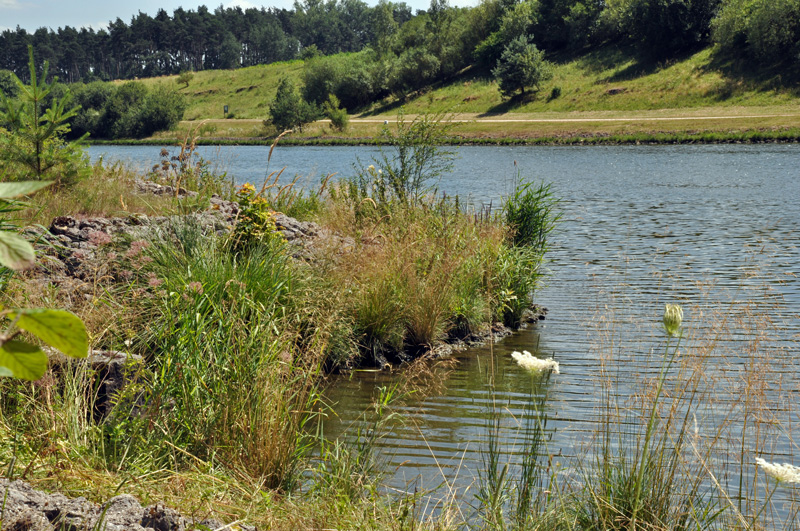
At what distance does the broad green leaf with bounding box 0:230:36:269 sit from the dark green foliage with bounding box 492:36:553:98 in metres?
62.8

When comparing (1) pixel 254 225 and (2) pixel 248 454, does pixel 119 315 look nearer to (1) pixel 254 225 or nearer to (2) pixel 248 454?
(2) pixel 248 454

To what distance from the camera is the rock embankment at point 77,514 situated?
8.26 feet

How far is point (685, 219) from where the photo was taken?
18.6 meters

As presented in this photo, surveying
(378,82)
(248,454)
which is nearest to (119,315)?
(248,454)

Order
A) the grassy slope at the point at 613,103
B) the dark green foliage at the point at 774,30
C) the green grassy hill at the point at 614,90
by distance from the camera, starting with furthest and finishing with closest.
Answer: the dark green foliage at the point at 774,30
the green grassy hill at the point at 614,90
the grassy slope at the point at 613,103

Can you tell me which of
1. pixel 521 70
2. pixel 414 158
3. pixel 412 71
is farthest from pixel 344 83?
pixel 414 158

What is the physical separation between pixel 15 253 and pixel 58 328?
0.09m

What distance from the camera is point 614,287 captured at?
637 centimetres

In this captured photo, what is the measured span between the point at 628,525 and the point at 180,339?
2.83 meters

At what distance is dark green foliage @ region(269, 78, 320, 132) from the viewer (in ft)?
212

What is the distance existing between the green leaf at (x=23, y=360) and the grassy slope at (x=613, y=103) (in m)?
39.2

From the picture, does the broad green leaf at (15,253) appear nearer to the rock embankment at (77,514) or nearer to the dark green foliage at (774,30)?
the rock embankment at (77,514)

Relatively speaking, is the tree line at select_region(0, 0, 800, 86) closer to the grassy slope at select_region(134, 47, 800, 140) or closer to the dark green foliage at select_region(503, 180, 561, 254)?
the grassy slope at select_region(134, 47, 800, 140)

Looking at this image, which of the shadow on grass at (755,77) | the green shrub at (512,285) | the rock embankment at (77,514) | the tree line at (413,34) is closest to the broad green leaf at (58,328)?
the rock embankment at (77,514)
